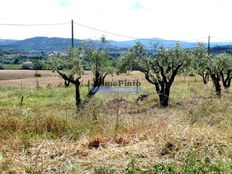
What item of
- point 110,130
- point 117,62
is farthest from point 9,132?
point 117,62

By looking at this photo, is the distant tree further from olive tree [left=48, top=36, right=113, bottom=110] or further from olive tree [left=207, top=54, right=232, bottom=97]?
olive tree [left=207, top=54, right=232, bottom=97]

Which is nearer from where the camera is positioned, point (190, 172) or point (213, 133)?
point (190, 172)

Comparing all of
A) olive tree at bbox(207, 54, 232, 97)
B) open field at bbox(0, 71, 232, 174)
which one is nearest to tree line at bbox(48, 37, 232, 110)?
olive tree at bbox(207, 54, 232, 97)

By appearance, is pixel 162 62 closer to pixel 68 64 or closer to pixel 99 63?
pixel 99 63

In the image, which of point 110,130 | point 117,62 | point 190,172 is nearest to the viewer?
point 190,172

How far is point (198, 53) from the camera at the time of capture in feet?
109

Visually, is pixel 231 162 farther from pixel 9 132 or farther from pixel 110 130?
pixel 9 132

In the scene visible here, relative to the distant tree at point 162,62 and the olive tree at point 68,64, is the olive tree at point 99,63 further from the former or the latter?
the distant tree at point 162,62

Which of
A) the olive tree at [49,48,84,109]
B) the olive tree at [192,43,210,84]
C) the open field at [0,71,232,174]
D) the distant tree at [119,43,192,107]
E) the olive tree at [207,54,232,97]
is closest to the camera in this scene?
the open field at [0,71,232,174]

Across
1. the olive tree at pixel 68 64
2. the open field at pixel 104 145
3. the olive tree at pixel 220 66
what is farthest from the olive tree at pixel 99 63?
the open field at pixel 104 145

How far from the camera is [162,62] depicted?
3003cm

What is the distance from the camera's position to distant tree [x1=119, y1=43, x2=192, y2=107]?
2978 centimetres

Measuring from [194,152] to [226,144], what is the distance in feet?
2.86

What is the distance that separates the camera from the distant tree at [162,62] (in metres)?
29.8
